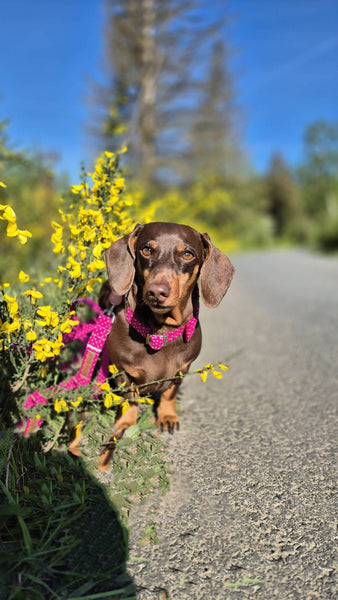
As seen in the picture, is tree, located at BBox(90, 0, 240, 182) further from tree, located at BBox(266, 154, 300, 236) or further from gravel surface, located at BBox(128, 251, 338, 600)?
tree, located at BBox(266, 154, 300, 236)

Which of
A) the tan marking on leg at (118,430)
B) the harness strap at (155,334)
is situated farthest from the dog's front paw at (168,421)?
the harness strap at (155,334)

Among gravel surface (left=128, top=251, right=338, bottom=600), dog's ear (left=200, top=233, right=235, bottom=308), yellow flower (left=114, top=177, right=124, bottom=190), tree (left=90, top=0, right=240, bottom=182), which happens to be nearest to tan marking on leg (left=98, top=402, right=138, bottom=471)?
gravel surface (left=128, top=251, right=338, bottom=600)

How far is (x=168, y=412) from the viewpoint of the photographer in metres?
2.24

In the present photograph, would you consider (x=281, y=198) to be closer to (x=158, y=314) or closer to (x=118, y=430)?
(x=158, y=314)

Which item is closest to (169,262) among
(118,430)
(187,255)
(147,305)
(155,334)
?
(187,255)

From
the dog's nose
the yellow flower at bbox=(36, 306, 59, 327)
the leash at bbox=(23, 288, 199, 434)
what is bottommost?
the leash at bbox=(23, 288, 199, 434)

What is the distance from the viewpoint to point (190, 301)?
202 cm

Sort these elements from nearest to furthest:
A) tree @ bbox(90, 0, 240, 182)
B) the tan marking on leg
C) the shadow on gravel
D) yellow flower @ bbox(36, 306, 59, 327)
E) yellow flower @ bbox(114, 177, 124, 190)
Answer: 1. the shadow on gravel
2. yellow flower @ bbox(36, 306, 59, 327)
3. the tan marking on leg
4. yellow flower @ bbox(114, 177, 124, 190)
5. tree @ bbox(90, 0, 240, 182)

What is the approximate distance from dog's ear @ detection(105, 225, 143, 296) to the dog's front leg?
2.17 ft

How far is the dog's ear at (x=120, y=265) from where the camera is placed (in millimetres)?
1862

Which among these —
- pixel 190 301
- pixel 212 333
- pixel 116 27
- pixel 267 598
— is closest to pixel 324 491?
Result: pixel 267 598

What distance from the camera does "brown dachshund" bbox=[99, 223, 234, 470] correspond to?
1879 mm

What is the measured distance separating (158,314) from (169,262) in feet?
0.83

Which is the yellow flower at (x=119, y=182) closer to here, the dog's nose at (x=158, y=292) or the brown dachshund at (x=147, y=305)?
the brown dachshund at (x=147, y=305)
